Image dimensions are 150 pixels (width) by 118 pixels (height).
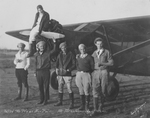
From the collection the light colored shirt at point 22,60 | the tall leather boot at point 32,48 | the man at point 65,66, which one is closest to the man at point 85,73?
the man at point 65,66

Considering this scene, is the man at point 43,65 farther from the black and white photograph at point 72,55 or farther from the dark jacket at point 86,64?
the dark jacket at point 86,64

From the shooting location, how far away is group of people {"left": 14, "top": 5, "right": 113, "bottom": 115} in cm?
382

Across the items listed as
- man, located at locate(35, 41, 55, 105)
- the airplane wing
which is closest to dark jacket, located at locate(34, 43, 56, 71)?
man, located at locate(35, 41, 55, 105)

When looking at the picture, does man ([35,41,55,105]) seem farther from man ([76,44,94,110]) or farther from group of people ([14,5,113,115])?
man ([76,44,94,110])

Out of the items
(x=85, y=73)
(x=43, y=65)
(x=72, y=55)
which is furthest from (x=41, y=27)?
(x=85, y=73)

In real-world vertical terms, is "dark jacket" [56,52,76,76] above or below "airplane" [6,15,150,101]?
below

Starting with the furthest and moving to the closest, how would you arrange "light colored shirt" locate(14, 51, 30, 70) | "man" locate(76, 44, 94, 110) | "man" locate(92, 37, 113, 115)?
"light colored shirt" locate(14, 51, 30, 70)
"man" locate(76, 44, 94, 110)
"man" locate(92, 37, 113, 115)

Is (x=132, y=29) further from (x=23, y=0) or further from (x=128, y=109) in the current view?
(x=23, y=0)

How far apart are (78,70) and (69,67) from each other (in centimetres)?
37

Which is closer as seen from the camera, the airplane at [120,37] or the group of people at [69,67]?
the group of people at [69,67]

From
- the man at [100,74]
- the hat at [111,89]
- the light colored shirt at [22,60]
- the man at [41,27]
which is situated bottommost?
the hat at [111,89]

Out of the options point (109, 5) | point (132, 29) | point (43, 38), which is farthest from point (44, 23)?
point (132, 29)

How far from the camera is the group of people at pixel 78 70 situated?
3.82 metres

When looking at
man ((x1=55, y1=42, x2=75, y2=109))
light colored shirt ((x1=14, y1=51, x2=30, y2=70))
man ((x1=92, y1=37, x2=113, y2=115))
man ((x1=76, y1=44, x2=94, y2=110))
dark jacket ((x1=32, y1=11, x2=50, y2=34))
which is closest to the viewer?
man ((x1=92, y1=37, x2=113, y2=115))
